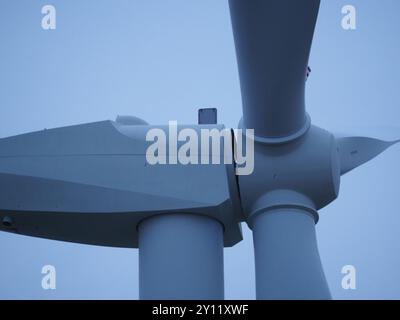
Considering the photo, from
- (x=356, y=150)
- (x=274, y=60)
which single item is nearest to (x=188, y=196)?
(x=274, y=60)

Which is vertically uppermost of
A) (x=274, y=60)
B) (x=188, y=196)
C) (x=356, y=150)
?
(x=274, y=60)

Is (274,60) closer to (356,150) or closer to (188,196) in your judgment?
(188,196)

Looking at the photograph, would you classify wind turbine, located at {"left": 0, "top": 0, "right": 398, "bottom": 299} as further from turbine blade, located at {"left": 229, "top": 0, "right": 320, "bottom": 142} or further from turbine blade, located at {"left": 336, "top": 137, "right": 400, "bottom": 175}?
turbine blade, located at {"left": 336, "top": 137, "right": 400, "bottom": 175}

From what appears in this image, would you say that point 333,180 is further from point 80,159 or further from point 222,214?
point 80,159

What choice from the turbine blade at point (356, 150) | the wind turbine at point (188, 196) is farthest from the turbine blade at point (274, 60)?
the turbine blade at point (356, 150)

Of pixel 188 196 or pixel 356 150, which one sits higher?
pixel 356 150
